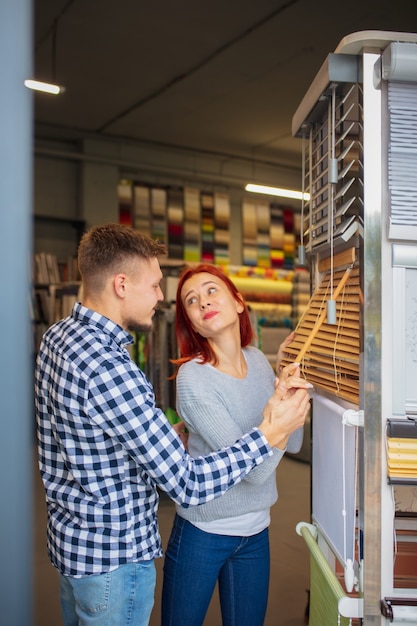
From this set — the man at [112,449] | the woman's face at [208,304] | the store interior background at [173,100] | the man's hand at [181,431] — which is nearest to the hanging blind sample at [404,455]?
the man at [112,449]

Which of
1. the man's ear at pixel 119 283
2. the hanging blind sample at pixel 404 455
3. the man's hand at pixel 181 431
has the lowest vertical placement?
the man's hand at pixel 181 431

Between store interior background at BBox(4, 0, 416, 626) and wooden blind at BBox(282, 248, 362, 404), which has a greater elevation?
store interior background at BBox(4, 0, 416, 626)

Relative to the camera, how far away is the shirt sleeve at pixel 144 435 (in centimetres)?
151

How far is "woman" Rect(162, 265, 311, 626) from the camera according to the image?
199cm

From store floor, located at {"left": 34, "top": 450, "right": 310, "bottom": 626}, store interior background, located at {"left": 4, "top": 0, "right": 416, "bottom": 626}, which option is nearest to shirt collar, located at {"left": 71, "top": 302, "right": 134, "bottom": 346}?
store interior background, located at {"left": 4, "top": 0, "right": 416, "bottom": 626}

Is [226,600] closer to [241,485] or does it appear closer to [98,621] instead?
[241,485]

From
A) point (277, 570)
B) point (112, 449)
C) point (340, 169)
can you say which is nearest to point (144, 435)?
point (112, 449)

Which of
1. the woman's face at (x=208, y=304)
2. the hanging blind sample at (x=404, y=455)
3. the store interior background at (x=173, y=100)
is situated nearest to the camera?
the hanging blind sample at (x=404, y=455)

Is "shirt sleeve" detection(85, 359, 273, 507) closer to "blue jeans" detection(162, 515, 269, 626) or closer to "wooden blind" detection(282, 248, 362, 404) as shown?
"wooden blind" detection(282, 248, 362, 404)

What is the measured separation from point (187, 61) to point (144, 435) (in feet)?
21.1

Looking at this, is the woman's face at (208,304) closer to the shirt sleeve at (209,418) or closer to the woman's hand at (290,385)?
the shirt sleeve at (209,418)

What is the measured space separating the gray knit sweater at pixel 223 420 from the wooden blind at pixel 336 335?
209 mm

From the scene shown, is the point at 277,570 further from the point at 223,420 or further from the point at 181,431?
the point at 223,420

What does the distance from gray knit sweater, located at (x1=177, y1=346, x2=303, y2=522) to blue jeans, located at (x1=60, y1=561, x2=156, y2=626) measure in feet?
1.24
